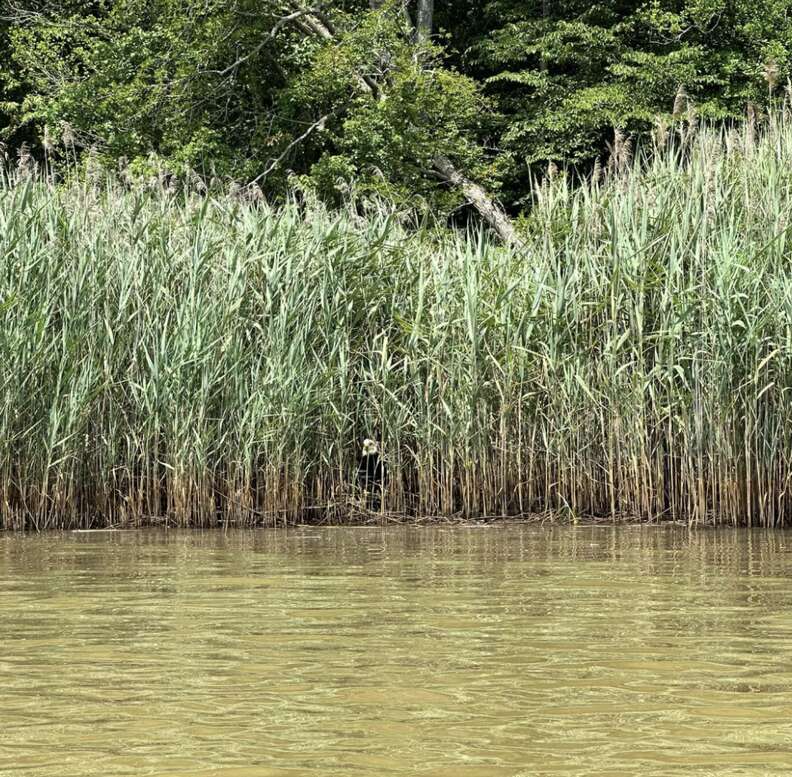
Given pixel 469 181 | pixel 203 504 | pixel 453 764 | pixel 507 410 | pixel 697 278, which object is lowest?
pixel 453 764

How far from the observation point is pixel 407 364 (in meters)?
9.05

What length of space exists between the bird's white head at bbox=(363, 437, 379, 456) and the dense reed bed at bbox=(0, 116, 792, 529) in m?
0.12

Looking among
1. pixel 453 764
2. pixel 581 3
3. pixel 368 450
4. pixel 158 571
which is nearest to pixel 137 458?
pixel 368 450

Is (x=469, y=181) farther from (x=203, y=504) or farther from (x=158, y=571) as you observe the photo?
(x=158, y=571)

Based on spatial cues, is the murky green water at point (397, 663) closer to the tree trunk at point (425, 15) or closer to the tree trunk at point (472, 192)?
the tree trunk at point (472, 192)

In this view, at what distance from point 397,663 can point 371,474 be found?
5262mm

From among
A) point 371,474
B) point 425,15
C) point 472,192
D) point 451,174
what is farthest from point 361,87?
point 371,474

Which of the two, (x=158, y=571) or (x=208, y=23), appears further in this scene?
(x=208, y=23)

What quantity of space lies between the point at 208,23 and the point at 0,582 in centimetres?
1528

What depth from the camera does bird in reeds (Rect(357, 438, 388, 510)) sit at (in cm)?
890

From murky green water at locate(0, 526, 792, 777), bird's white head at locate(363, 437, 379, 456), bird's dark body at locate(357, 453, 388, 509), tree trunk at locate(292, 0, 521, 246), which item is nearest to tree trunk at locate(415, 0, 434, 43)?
tree trunk at locate(292, 0, 521, 246)

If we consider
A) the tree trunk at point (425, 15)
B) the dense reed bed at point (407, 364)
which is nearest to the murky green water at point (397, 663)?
the dense reed bed at point (407, 364)

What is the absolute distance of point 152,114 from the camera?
66.4 feet

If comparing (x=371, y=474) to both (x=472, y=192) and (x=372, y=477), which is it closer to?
(x=372, y=477)
